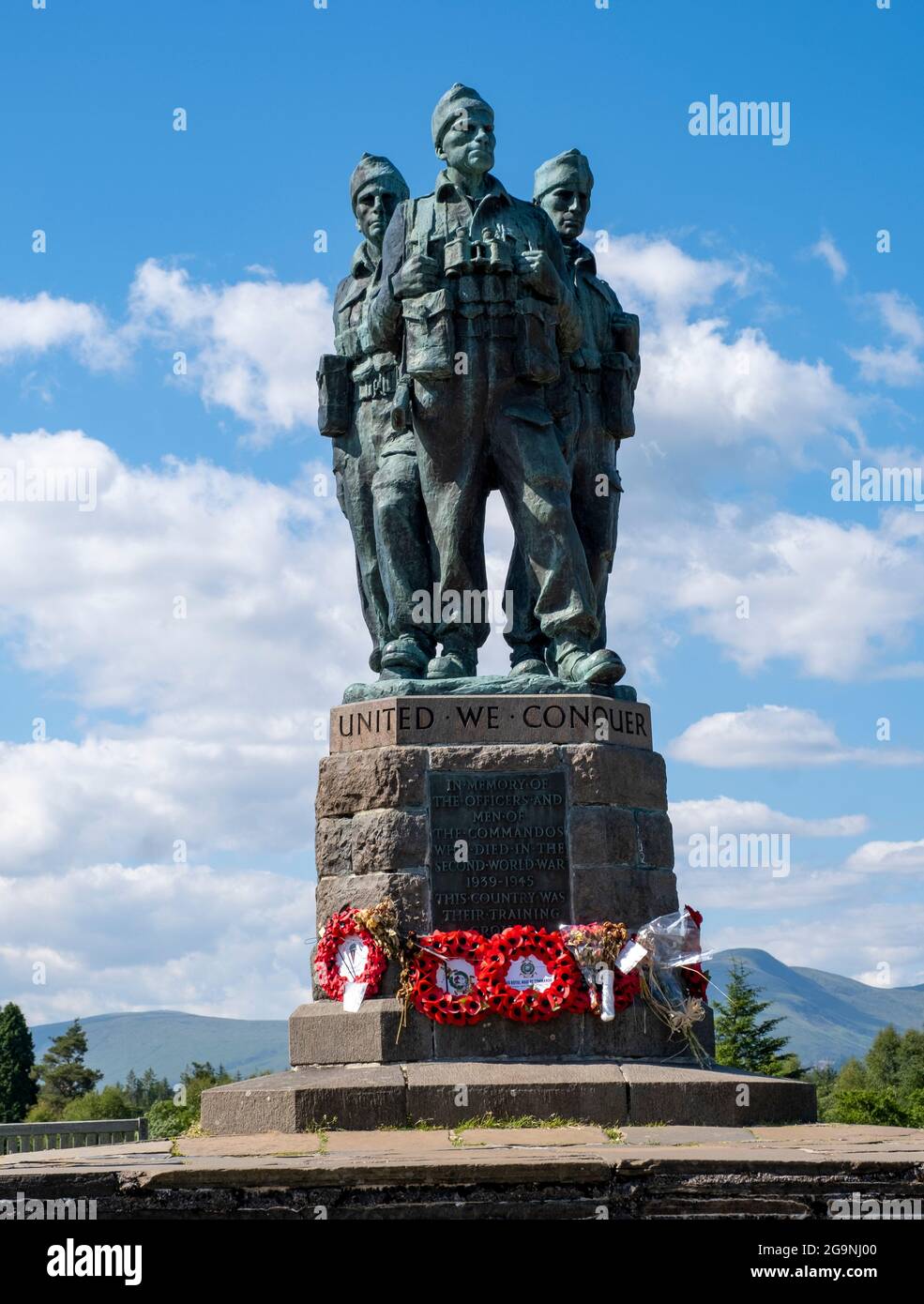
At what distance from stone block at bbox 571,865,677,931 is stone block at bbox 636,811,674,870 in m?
0.17

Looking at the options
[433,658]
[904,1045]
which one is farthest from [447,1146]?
[904,1045]

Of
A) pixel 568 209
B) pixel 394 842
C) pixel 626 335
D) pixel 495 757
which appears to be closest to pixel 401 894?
pixel 394 842

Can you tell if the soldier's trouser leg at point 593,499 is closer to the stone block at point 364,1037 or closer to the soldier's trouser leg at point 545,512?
the soldier's trouser leg at point 545,512

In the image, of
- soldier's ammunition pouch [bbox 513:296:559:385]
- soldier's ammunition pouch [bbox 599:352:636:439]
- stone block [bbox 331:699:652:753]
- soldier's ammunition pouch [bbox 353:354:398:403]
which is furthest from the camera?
soldier's ammunition pouch [bbox 599:352:636:439]

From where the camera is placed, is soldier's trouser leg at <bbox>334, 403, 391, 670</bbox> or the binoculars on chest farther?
soldier's trouser leg at <bbox>334, 403, 391, 670</bbox>

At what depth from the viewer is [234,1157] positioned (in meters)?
7.24

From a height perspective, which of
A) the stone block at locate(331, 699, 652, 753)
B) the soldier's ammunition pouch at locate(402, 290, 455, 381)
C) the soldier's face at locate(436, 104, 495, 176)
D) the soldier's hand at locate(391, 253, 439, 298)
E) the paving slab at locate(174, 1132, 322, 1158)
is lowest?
the paving slab at locate(174, 1132, 322, 1158)

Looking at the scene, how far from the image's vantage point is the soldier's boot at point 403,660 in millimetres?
10094

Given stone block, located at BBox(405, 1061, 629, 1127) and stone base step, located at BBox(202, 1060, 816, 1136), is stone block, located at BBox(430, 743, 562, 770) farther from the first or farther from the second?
stone block, located at BBox(405, 1061, 629, 1127)

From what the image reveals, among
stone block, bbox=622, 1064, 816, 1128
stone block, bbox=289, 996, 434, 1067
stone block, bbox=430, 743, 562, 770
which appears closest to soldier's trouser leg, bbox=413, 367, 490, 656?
stone block, bbox=430, 743, 562, 770

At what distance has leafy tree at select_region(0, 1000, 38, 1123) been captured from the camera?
40750 mm

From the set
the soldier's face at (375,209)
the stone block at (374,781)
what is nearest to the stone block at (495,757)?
the stone block at (374,781)
